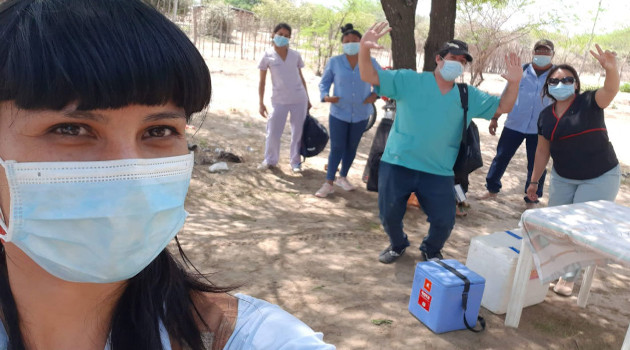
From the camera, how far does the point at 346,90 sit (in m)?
5.62

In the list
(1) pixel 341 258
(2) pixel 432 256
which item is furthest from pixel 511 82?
(1) pixel 341 258

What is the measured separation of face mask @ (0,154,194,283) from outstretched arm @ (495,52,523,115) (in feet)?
9.70

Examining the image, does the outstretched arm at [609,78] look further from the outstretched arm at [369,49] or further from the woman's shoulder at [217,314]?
the woman's shoulder at [217,314]

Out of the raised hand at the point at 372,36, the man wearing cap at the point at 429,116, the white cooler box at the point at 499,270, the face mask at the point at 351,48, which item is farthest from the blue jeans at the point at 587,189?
the face mask at the point at 351,48

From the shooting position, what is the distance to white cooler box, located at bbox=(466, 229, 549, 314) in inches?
135

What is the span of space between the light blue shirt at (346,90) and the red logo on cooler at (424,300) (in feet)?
9.23

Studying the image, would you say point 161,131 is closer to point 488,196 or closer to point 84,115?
point 84,115

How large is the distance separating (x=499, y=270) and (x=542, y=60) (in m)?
3.26

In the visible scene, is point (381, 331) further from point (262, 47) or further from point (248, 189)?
point (262, 47)

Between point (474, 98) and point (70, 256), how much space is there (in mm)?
3173

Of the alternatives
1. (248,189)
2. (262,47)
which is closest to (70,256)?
(248,189)

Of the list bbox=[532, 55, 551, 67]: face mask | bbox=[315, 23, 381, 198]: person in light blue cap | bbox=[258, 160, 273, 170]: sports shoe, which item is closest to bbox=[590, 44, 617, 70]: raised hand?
bbox=[532, 55, 551, 67]: face mask

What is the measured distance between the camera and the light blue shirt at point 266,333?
106 cm

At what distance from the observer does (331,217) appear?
532 cm
